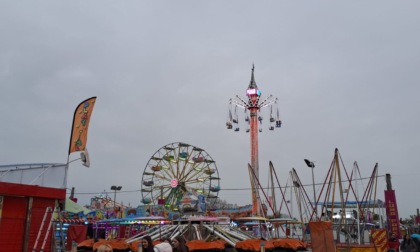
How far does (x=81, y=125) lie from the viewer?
18.8m

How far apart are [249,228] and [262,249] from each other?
2174 cm

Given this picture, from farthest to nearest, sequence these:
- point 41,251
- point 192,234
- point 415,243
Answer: point 192,234, point 41,251, point 415,243

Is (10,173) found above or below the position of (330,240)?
above

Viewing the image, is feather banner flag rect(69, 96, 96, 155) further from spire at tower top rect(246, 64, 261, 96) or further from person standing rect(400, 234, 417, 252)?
spire at tower top rect(246, 64, 261, 96)

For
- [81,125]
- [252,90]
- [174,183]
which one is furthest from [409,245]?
[252,90]

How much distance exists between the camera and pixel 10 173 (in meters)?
19.3

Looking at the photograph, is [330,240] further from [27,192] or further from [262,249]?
[27,192]

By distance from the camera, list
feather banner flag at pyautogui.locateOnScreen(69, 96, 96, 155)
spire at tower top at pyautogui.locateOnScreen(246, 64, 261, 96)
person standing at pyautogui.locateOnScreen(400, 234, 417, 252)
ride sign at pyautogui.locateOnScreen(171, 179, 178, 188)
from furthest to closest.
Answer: spire at tower top at pyautogui.locateOnScreen(246, 64, 261, 96) → ride sign at pyautogui.locateOnScreen(171, 179, 178, 188) → feather banner flag at pyautogui.locateOnScreen(69, 96, 96, 155) → person standing at pyautogui.locateOnScreen(400, 234, 417, 252)

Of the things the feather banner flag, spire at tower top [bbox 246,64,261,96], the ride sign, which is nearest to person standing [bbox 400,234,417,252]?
the feather banner flag

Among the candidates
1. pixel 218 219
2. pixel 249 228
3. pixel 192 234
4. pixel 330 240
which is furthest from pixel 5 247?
pixel 249 228

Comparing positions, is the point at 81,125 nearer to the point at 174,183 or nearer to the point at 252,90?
the point at 174,183

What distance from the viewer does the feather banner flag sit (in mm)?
18531

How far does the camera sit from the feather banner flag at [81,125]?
60.8ft

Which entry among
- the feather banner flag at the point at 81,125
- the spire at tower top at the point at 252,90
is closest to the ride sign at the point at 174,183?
the spire at tower top at the point at 252,90
